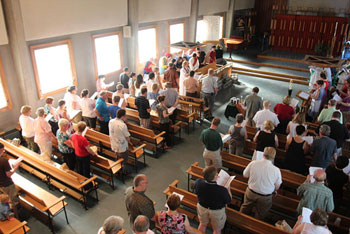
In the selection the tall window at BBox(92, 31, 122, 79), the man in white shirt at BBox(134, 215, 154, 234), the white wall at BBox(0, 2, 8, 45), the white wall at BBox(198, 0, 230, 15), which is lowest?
the man in white shirt at BBox(134, 215, 154, 234)

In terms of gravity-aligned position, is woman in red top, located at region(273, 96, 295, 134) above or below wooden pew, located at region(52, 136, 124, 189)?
above

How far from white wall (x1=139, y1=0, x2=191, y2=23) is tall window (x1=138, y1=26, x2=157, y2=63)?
→ 58 centimetres

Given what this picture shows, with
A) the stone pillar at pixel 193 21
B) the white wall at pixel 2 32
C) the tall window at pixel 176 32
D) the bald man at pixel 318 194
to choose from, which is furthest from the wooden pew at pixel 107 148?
the stone pillar at pixel 193 21

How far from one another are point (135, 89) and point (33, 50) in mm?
3260

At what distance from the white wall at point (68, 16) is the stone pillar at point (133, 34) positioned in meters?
0.25

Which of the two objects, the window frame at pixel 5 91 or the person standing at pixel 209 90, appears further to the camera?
the person standing at pixel 209 90

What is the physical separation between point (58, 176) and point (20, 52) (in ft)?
13.7

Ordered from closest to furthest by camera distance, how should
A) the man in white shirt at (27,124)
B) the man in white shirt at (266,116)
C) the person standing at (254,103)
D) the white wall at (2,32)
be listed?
the man in white shirt at (27,124), the man in white shirt at (266,116), the white wall at (2,32), the person standing at (254,103)

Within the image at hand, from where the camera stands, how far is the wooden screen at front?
18.1 metres

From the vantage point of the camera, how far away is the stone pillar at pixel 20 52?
299 inches

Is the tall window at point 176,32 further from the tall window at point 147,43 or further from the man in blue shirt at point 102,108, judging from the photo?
the man in blue shirt at point 102,108

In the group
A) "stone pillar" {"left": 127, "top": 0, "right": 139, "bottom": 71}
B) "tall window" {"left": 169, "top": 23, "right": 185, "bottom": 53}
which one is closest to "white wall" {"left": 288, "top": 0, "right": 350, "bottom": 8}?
"tall window" {"left": 169, "top": 23, "right": 185, "bottom": 53}

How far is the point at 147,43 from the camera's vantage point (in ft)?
44.4

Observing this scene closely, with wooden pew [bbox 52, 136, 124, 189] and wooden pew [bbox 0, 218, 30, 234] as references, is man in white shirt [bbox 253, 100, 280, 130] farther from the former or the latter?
wooden pew [bbox 0, 218, 30, 234]
